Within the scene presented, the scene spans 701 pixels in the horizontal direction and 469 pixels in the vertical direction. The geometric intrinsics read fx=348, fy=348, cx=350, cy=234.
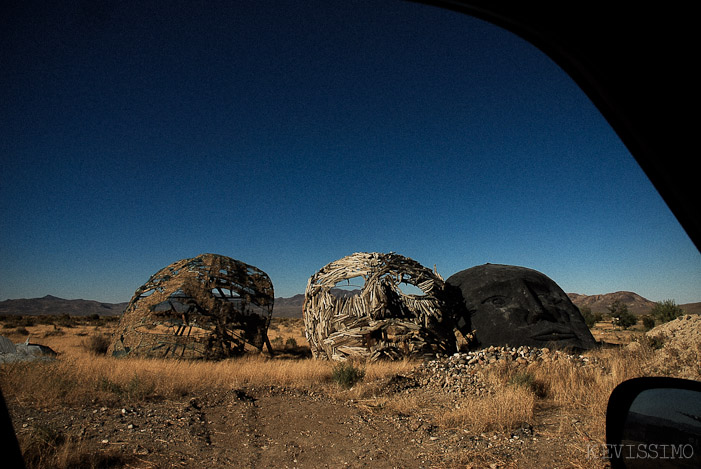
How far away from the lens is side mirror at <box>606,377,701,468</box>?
1401 mm

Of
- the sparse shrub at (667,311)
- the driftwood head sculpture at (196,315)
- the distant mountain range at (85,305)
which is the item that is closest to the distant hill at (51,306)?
the distant mountain range at (85,305)

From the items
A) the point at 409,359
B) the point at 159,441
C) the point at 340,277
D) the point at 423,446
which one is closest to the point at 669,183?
the point at 423,446

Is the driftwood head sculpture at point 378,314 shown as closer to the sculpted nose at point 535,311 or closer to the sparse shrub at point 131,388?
the sculpted nose at point 535,311

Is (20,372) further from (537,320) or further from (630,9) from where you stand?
(537,320)

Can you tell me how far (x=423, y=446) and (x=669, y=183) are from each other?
4215 mm

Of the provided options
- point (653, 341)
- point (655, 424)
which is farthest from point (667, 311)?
point (655, 424)

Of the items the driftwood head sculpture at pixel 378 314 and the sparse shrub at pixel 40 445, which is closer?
the sparse shrub at pixel 40 445

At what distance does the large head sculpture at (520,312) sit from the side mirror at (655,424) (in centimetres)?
897

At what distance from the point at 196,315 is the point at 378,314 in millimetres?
6062

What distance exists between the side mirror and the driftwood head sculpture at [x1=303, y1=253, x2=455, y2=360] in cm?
766

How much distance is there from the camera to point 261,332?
12.1 metres

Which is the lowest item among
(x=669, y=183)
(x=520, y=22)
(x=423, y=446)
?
(x=423, y=446)

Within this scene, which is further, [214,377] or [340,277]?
[340,277]

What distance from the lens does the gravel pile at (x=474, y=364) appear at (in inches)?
260
